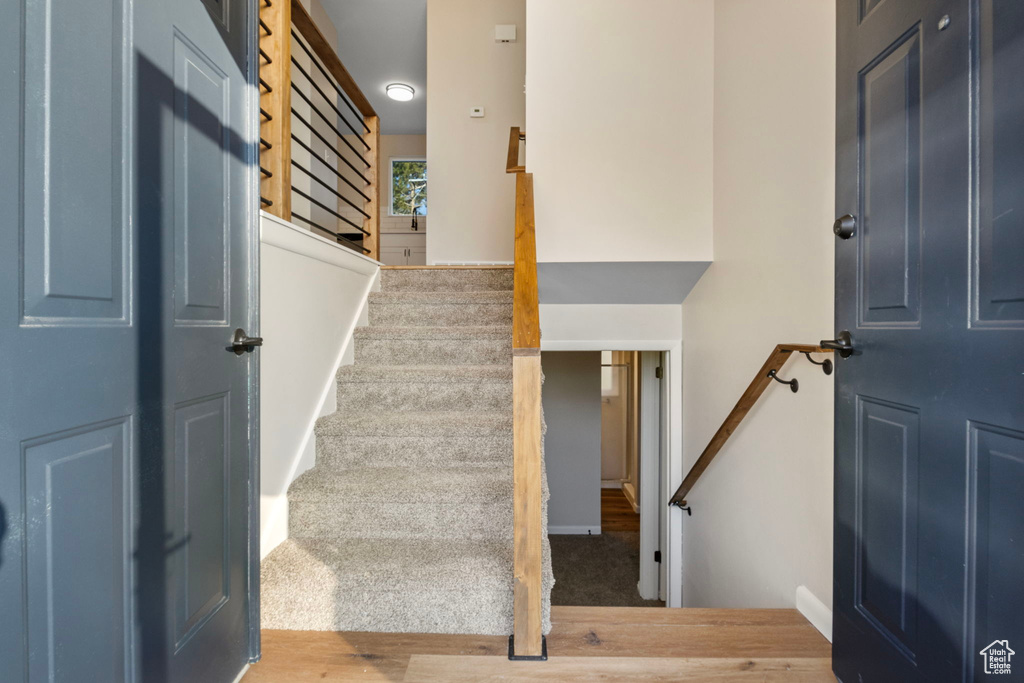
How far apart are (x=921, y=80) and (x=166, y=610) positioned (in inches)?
71.6

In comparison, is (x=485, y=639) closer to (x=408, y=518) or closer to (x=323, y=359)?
(x=408, y=518)

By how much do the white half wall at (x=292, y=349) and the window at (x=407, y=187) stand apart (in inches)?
189

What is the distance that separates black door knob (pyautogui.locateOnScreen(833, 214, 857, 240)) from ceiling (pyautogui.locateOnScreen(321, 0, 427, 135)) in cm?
442

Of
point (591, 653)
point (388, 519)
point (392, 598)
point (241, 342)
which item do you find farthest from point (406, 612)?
point (241, 342)

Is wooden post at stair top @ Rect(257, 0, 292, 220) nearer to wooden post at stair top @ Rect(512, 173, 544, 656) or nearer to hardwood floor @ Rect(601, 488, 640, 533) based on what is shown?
wooden post at stair top @ Rect(512, 173, 544, 656)

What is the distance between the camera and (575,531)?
5.07 metres

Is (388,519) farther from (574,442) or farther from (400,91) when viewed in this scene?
(400,91)

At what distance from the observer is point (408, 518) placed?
6.18 ft

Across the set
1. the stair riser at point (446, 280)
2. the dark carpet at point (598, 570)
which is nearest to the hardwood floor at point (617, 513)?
the dark carpet at point (598, 570)

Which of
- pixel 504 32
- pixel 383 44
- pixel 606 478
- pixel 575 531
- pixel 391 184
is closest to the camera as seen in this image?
pixel 504 32

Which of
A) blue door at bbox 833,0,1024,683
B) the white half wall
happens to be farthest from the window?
blue door at bbox 833,0,1024,683

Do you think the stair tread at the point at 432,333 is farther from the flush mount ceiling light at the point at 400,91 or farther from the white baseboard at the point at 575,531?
the flush mount ceiling light at the point at 400,91

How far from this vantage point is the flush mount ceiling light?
5674 mm

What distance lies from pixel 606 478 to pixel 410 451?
5.16 m
